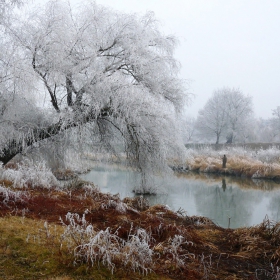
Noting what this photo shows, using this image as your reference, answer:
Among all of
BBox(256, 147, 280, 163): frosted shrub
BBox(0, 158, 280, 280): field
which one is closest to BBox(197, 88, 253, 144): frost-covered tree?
BBox(256, 147, 280, 163): frosted shrub

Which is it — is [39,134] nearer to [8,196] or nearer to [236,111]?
Result: [8,196]

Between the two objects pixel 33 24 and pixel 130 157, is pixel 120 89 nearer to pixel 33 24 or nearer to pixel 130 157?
pixel 130 157

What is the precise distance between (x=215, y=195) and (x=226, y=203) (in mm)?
1423

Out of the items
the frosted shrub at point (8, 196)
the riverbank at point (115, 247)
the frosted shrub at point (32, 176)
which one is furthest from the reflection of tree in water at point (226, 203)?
the frosted shrub at point (8, 196)

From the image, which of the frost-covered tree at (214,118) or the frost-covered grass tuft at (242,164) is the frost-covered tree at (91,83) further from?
the frost-covered tree at (214,118)

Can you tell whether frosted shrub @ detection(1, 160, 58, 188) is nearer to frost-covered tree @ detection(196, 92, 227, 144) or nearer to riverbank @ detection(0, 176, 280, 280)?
riverbank @ detection(0, 176, 280, 280)

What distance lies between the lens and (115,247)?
3115mm

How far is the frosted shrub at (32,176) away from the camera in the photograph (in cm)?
714

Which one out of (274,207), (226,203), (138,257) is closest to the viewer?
(138,257)

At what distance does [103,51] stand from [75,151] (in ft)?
8.29

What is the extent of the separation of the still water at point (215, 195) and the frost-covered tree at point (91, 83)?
Answer: 1.32m

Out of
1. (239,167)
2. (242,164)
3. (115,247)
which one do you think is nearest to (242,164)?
(242,164)

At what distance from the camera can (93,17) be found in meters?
7.79

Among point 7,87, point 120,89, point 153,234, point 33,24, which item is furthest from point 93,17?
point 153,234
